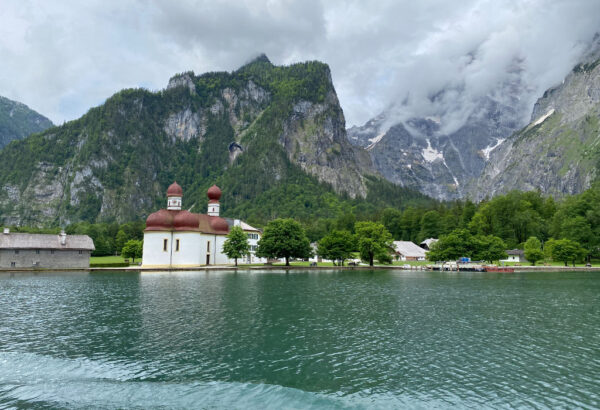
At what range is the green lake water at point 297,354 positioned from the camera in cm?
1650

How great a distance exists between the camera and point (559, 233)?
113375 mm

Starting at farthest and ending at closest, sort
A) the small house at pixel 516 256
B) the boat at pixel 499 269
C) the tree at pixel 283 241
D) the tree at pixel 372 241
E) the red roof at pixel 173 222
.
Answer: the small house at pixel 516 256
the tree at pixel 372 241
the tree at pixel 283 241
the red roof at pixel 173 222
the boat at pixel 499 269

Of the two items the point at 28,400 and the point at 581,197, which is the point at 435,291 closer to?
the point at 28,400

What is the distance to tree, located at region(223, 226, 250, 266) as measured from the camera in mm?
97125

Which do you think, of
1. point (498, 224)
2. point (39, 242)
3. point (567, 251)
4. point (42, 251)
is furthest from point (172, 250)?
point (498, 224)

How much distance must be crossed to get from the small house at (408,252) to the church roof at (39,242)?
83242 mm

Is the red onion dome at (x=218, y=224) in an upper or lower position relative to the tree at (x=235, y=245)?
upper

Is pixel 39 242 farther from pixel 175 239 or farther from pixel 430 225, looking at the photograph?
pixel 430 225

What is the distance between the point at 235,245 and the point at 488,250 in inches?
2379

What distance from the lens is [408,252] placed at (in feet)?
440

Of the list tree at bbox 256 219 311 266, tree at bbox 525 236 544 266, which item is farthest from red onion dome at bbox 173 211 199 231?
tree at bbox 525 236 544 266

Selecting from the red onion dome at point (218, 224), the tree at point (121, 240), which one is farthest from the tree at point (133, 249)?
the tree at point (121, 240)

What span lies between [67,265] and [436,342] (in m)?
85.3

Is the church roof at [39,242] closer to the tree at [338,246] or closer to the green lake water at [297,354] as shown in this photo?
the tree at [338,246]
